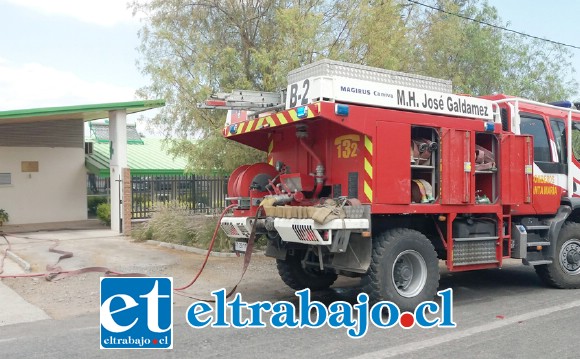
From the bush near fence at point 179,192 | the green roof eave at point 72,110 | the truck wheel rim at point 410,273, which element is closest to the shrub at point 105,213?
the bush near fence at point 179,192

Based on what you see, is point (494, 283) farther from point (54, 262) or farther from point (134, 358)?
point (54, 262)

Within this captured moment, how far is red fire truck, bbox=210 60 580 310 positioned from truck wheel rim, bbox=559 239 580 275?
0.08ft

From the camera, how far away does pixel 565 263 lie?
841 cm

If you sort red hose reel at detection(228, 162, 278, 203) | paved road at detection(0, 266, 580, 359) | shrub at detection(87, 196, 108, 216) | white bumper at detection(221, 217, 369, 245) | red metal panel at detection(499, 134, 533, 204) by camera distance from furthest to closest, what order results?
shrub at detection(87, 196, 108, 216)
red metal panel at detection(499, 134, 533, 204)
red hose reel at detection(228, 162, 278, 203)
white bumper at detection(221, 217, 369, 245)
paved road at detection(0, 266, 580, 359)

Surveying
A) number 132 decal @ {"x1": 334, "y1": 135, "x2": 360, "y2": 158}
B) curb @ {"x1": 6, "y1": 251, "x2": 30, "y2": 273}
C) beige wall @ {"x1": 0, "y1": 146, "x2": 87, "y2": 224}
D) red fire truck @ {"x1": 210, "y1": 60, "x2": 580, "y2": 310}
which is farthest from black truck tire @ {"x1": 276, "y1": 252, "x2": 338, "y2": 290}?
beige wall @ {"x1": 0, "y1": 146, "x2": 87, "y2": 224}

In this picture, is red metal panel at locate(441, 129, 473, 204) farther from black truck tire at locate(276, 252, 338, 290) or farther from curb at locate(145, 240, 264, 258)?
curb at locate(145, 240, 264, 258)

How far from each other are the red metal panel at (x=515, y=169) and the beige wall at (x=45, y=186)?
54.6 ft

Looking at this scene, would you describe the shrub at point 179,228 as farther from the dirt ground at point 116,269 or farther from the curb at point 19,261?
the curb at point 19,261

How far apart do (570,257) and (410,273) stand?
3155mm

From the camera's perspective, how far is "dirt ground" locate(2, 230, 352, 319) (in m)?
7.93

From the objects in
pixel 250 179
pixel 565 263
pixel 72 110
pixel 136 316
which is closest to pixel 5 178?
pixel 72 110

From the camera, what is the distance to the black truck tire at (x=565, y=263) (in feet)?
27.2

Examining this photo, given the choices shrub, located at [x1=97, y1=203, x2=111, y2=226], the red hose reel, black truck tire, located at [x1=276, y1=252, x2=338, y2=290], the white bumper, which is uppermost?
the red hose reel

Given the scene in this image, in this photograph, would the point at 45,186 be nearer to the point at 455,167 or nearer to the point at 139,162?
the point at 139,162
